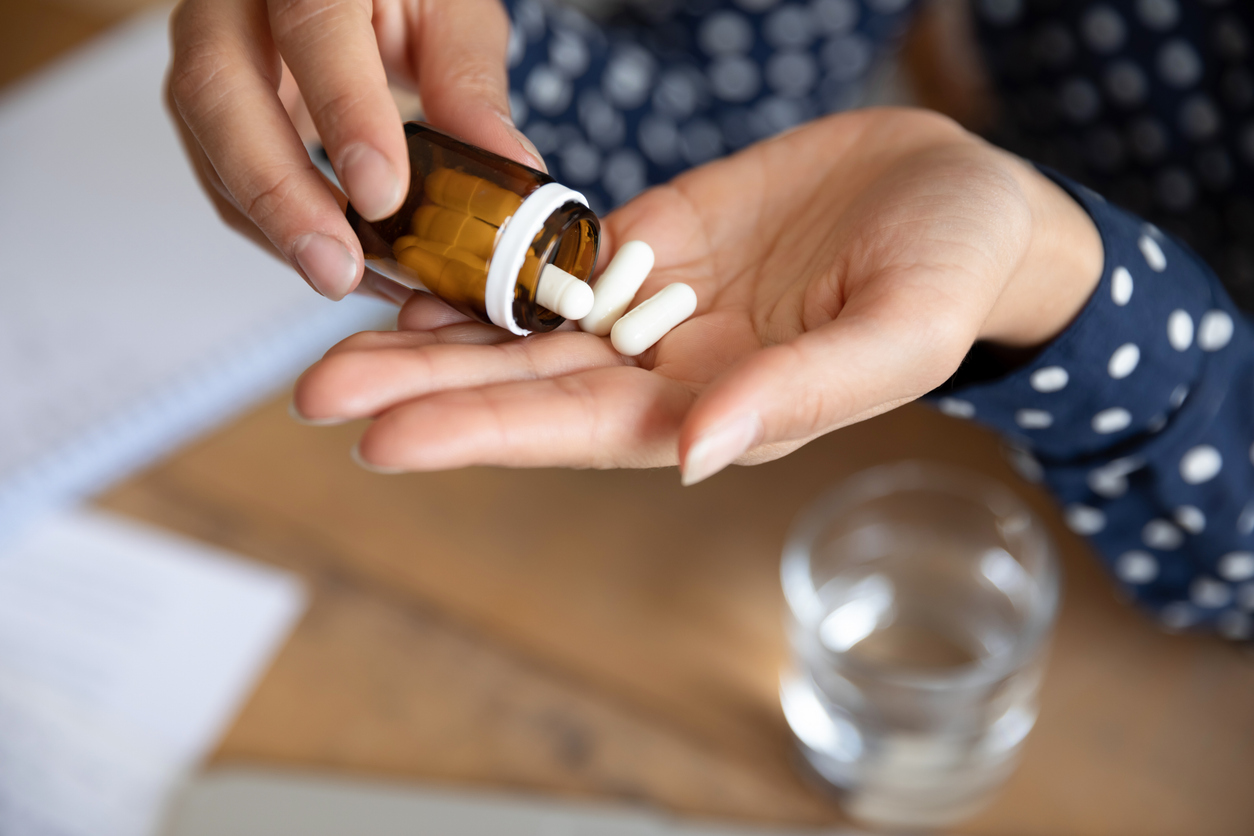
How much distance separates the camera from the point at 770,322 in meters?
0.53

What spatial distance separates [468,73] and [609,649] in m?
0.44

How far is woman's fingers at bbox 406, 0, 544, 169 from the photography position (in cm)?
52

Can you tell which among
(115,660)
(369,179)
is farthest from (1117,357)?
(115,660)

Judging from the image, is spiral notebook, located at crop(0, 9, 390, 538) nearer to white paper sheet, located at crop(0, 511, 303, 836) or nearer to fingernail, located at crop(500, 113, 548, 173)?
white paper sheet, located at crop(0, 511, 303, 836)

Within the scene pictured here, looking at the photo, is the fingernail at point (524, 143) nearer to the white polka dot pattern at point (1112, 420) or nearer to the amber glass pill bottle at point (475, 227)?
the amber glass pill bottle at point (475, 227)

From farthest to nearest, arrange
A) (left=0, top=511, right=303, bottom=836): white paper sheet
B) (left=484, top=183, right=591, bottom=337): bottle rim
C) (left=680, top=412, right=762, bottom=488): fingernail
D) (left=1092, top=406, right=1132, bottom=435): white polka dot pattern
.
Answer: (left=0, top=511, right=303, bottom=836): white paper sheet → (left=1092, top=406, right=1132, bottom=435): white polka dot pattern → (left=484, top=183, right=591, bottom=337): bottle rim → (left=680, top=412, right=762, bottom=488): fingernail

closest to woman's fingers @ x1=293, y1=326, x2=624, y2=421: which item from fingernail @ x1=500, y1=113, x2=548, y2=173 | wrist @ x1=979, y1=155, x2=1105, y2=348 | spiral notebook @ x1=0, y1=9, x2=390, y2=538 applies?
fingernail @ x1=500, y1=113, x2=548, y2=173

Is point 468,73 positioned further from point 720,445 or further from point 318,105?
point 720,445

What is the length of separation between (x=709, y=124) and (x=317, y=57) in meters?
0.62

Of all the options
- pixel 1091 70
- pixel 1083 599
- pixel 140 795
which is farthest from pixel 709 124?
pixel 140 795

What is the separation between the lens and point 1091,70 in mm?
915

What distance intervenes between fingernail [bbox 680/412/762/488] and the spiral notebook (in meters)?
0.68

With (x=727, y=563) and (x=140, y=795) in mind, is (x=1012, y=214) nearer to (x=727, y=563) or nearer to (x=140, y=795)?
(x=727, y=563)

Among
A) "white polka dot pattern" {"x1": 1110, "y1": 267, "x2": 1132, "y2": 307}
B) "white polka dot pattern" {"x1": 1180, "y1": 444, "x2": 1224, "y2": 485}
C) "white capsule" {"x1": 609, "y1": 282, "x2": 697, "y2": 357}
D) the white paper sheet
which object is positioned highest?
"white capsule" {"x1": 609, "y1": 282, "x2": 697, "y2": 357}
